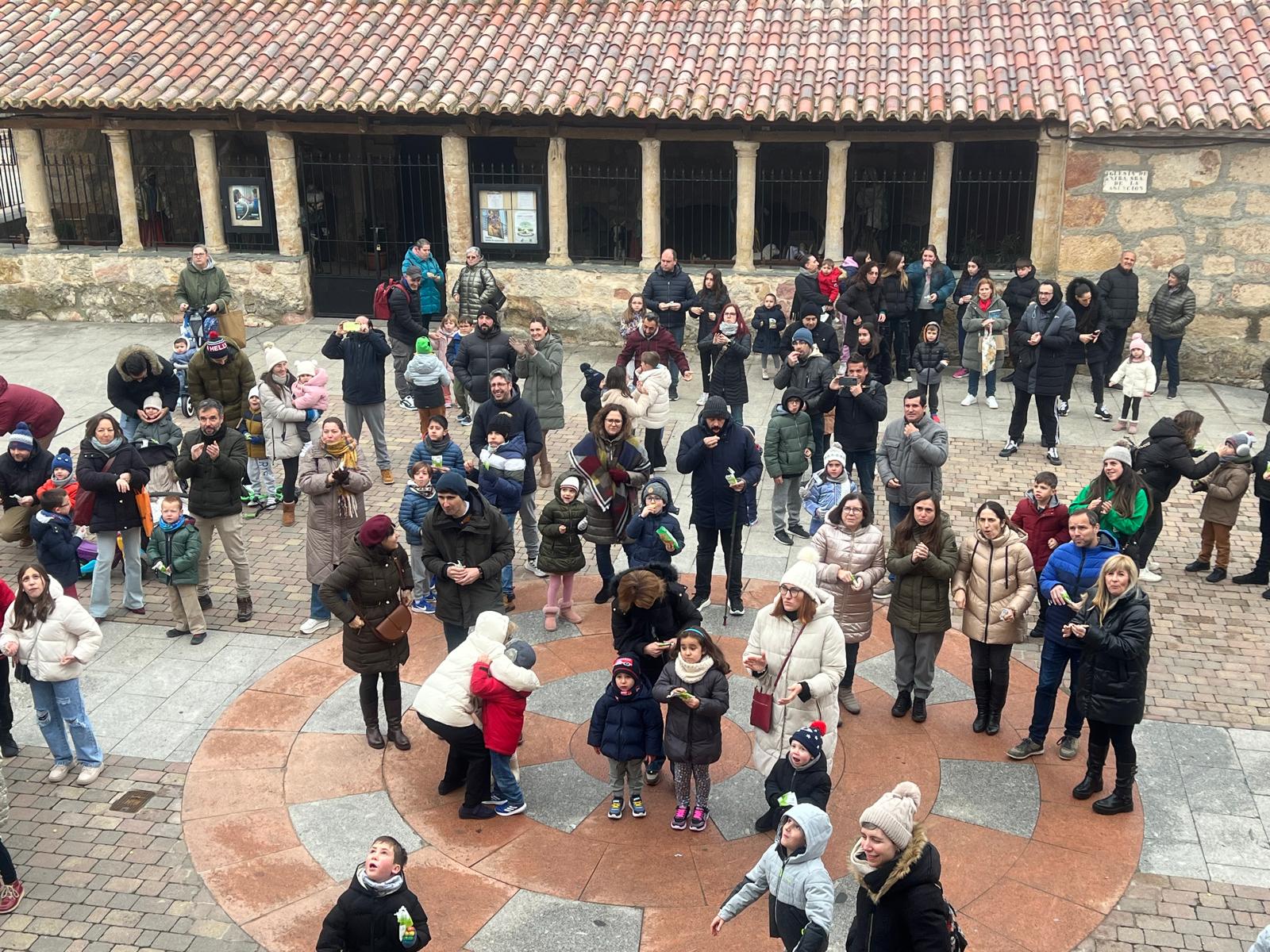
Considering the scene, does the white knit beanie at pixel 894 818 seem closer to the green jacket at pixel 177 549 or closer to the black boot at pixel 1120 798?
the black boot at pixel 1120 798

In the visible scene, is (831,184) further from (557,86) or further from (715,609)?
(715,609)

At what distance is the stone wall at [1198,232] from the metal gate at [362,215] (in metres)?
8.98

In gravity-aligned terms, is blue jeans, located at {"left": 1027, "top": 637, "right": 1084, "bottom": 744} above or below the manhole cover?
above

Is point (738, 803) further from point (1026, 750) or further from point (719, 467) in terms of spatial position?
point (719, 467)

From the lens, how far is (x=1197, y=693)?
9172 mm

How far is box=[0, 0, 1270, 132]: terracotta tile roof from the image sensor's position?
634 inches

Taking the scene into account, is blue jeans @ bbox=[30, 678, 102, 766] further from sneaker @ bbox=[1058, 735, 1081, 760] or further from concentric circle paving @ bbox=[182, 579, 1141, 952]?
sneaker @ bbox=[1058, 735, 1081, 760]

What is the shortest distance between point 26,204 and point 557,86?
26.7 feet

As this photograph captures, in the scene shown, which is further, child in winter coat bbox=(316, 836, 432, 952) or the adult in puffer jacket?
the adult in puffer jacket

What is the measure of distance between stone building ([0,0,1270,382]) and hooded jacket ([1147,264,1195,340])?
981mm

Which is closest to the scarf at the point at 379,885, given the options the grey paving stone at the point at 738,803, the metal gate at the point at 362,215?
the grey paving stone at the point at 738,803

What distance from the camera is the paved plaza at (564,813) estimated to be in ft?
22.6

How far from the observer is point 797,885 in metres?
5.84

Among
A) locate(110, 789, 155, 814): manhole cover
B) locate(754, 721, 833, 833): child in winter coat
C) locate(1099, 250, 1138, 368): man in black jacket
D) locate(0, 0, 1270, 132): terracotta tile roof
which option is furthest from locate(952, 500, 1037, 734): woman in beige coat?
locate(0, 0, 1270, 132): terracotta tile roof
